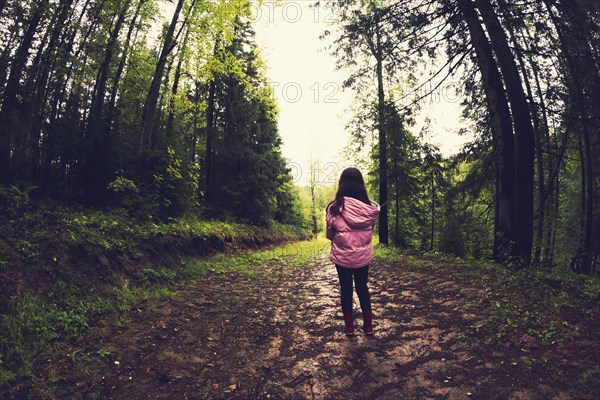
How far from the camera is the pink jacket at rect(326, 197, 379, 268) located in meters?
3.97

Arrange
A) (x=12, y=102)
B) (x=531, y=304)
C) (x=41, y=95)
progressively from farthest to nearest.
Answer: (x=41, y=95) → (x=12, y=102) → (x=531, y=304)

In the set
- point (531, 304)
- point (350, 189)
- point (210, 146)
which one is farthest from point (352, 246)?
point (210, 146)

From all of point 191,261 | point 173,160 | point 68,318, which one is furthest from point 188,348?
Answer: point 173,160

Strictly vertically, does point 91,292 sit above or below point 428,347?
above

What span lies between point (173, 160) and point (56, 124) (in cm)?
291

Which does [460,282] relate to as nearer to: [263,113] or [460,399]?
[460,399]

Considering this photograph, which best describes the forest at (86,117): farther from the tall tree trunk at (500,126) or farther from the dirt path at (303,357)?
the tall tree trunk at (500,126)

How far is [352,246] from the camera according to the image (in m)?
3.97

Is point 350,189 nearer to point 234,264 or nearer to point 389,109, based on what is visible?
point 389,109

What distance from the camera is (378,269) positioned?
8805 millimetres

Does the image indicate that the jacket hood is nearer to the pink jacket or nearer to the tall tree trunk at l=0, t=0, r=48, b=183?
the pink jacket

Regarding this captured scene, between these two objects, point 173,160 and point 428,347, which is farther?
point 173,160

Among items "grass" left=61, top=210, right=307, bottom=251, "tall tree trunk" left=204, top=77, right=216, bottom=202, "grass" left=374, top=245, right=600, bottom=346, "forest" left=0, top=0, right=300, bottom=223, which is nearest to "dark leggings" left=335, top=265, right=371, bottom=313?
"grass" left=374, top=245, right=600, bottom=346

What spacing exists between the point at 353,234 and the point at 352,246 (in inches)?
6.3
